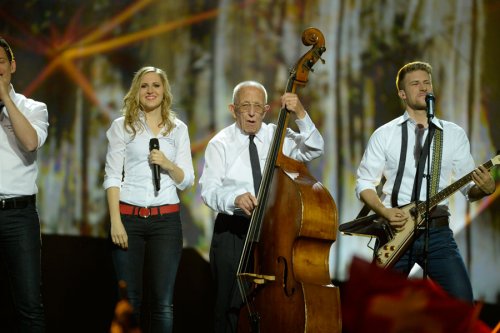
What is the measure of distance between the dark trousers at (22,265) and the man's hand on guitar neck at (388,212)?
1.74 meters

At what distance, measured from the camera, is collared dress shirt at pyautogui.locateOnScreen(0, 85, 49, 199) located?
3.33 m

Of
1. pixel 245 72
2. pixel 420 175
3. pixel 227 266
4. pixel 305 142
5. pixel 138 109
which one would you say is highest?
pixel 245 72

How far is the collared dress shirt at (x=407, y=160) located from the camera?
3.65m

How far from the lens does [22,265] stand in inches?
128

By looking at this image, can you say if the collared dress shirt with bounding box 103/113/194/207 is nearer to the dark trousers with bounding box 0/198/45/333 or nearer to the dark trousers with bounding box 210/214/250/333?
the dark trousers with bounding box 210/214/250/333

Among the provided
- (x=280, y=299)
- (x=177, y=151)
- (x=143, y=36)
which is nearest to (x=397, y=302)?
(x=280, y=299)

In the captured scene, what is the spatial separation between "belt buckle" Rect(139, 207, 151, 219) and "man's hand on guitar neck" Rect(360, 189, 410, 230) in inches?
45.9

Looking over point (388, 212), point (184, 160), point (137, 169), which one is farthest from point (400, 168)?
point (137, 169)

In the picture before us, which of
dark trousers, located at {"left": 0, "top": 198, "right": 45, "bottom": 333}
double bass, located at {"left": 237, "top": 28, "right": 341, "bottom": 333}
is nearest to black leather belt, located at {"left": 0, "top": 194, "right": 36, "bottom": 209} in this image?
dark trousers, located at {"left": 0, "top": 198, "right": 45, "bottom": 333}

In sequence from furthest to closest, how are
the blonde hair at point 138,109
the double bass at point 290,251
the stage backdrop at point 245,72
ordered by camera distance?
the stage backdrop at point 245,72, the blonde hair at point 138,109, the double bass at point 290,251

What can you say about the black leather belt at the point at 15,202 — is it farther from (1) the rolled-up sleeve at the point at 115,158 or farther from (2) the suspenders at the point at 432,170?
(2) the suspenders at the point at 432,170

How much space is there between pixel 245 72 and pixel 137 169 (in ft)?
5.28

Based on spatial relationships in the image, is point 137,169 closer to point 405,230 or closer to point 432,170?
point 405,230

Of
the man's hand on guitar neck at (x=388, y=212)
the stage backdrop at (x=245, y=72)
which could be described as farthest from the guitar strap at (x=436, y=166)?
the stage backdrop at (x=245, y=72)
